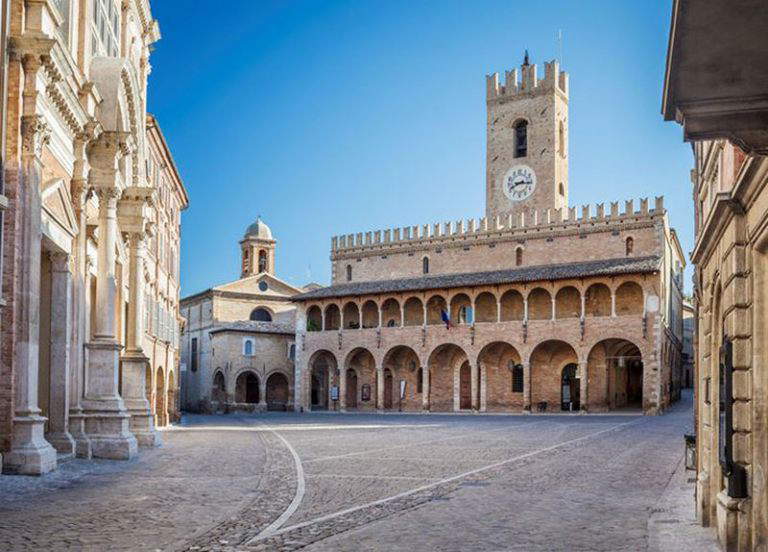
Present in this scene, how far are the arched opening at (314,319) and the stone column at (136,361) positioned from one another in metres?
37.3

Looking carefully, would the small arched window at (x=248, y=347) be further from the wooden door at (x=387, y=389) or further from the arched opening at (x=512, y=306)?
the arched opening at (x=512, y=306)

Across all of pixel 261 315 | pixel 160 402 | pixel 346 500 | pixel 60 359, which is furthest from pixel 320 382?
pixel 346 500

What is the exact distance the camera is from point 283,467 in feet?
54.0

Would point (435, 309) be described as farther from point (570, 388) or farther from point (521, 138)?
point (521, 138)

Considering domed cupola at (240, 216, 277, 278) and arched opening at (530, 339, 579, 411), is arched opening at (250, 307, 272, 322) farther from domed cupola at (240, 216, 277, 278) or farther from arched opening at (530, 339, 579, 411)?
arched opening at (530, 339, 579, 411)

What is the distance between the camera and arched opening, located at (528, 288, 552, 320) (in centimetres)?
5106

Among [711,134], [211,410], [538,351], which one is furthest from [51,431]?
[211,410]

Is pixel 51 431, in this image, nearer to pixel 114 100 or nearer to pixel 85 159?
pixel 85 159

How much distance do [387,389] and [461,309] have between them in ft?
24.9

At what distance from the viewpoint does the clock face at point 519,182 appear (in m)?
58.5

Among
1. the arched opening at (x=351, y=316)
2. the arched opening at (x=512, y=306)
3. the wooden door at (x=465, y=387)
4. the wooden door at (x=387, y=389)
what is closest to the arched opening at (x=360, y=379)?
the wooden door at (x=387, y=389)

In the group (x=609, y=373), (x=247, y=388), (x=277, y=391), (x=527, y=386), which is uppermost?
(x=609, y=373)

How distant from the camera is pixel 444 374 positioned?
5462 cm

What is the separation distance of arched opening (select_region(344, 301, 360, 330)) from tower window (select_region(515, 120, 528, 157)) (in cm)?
1490
